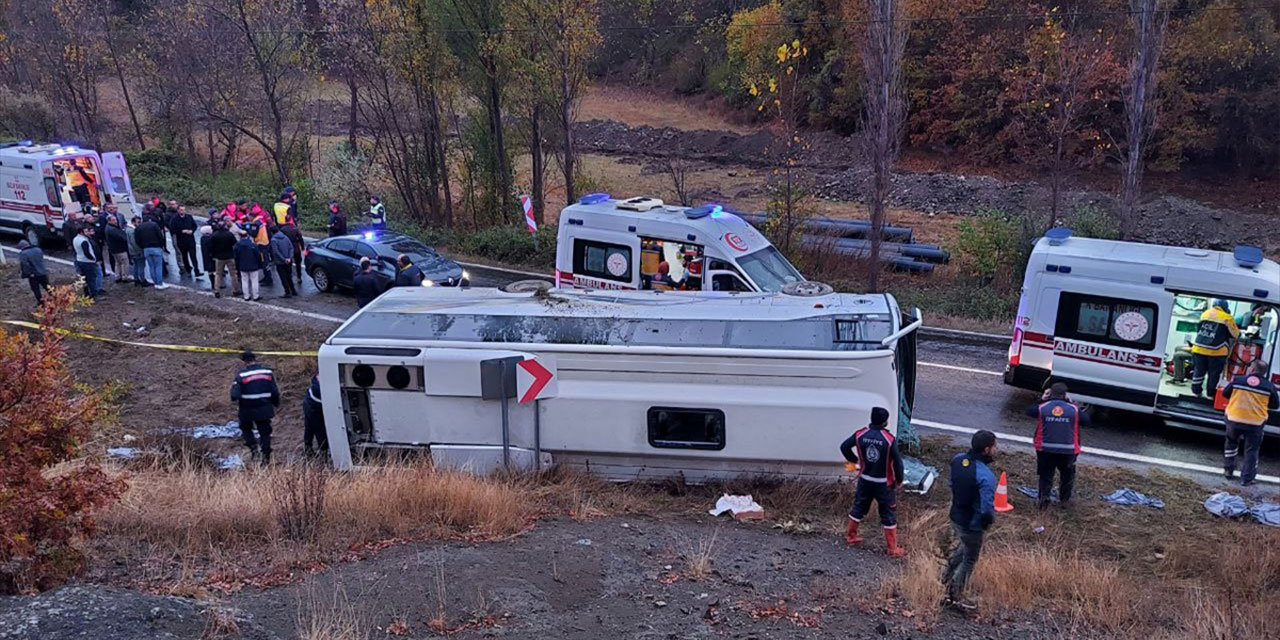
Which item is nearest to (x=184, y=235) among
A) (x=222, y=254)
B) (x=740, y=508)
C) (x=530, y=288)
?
(x=222, y=254)

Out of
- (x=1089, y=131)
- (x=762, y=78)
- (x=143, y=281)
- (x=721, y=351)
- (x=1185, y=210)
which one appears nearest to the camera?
(x=721, y=351)

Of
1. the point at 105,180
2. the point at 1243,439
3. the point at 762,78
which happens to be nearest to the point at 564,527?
the point at 1243,439

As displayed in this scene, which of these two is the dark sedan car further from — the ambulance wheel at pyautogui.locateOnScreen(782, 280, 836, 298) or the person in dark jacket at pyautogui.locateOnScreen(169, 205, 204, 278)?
the ambulance wheel at pyautogui.locateOnScreen(782, 280, 836, 298)

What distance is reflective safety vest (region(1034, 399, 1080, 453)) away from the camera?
33.8 ft

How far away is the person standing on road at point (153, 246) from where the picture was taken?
2006 cm

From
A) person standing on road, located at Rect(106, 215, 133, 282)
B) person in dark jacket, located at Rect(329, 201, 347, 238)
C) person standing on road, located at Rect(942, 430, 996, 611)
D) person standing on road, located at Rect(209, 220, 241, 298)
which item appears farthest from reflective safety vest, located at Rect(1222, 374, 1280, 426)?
person standing on road, located at Rect(106, 215, 133, 282)

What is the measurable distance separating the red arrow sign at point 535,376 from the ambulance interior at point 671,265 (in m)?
5.35

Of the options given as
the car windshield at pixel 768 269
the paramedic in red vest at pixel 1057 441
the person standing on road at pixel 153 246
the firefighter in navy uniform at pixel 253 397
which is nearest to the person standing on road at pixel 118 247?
the person standing on road at pixel 153 246

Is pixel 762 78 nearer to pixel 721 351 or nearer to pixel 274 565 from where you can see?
pixel 721 351

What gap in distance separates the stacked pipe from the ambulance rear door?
9.75 meters

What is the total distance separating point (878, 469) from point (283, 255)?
46.5 feet

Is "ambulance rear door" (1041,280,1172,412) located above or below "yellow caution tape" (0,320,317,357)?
above

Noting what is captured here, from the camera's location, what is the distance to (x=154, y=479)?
1056 cm

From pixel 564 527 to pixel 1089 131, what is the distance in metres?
31.8
